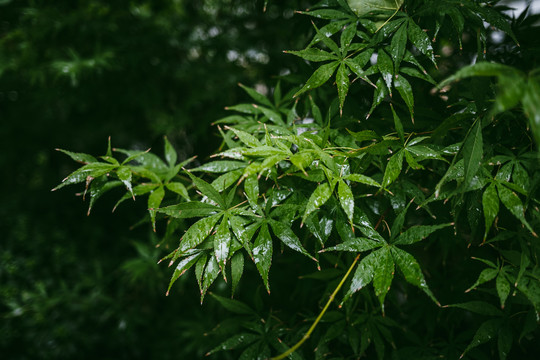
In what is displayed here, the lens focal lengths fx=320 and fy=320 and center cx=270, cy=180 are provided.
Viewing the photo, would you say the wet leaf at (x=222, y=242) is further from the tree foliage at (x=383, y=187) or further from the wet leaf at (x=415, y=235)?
the wet leaf at (x=415, y=235)

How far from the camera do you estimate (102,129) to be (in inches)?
101

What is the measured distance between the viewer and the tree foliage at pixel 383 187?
715 millimetres

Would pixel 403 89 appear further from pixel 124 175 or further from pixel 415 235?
pixel 124 175

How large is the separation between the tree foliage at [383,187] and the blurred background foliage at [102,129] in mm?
917

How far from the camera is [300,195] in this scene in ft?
2.80

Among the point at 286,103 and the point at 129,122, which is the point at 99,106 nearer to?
the point at 129,122

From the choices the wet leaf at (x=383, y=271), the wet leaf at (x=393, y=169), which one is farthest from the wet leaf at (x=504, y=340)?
the wet leaf at (x=393, y=169)

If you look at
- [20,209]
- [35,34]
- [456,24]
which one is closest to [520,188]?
[456,24]

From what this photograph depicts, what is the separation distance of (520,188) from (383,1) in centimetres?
60

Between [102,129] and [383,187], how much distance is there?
2465 millimetres

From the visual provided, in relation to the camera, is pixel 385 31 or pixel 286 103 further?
pixel 286 103

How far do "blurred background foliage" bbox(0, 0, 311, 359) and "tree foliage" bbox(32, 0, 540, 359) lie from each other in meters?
0.92

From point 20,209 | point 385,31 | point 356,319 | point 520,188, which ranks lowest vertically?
point 20,209

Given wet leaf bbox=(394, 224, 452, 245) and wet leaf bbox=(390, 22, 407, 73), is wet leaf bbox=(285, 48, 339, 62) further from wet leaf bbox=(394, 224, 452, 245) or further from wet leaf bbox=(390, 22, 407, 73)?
wet leaf bbox=(394, 224, 452, 245)
